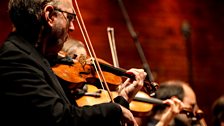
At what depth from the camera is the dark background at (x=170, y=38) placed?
16.1 feet

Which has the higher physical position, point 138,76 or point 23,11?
point 23,11

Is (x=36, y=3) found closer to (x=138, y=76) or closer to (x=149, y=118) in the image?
(x=138, y=76)

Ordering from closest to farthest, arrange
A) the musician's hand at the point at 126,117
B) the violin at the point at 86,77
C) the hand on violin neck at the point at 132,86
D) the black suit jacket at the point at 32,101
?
1. the black suit jacket at the point at 32,101
2. the musician's hand at the point at 126,117
3. the hand on violin neck at the point at 132,86
4. the violin at the point at 86,77

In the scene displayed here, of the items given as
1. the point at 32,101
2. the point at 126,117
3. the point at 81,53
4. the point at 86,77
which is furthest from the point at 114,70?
the point at 32,101

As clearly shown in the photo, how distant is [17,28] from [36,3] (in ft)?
0.48

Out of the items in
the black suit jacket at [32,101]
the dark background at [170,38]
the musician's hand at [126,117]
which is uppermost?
the black suit jacket at [32,101]

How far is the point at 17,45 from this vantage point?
5.93 ft

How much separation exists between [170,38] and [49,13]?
12.0 ft

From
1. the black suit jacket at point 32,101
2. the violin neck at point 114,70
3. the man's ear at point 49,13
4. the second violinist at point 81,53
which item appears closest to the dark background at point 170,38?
the second violinist at point 81,53

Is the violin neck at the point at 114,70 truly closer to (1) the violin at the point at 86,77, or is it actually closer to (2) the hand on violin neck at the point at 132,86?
(1) the violin at the point at 86,77

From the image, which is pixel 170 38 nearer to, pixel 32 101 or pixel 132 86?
pixel 132 86

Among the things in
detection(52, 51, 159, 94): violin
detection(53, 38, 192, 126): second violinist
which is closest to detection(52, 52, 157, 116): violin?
detection(52, 51, 159, 94): violin

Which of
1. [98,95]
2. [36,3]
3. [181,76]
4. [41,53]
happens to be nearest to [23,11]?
[36,3]

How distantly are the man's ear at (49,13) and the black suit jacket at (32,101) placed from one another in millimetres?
184
